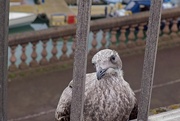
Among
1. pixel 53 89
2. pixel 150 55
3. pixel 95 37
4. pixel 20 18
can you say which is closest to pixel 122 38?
pixel 95 37

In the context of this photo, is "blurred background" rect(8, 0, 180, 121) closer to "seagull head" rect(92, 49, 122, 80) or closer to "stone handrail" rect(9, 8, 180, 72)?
"stone handrail" rect(9, 8, 180, 72)

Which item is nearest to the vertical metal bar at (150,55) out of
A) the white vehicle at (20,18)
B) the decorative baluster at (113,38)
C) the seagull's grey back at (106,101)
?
the seagull's grey back at (106,101)

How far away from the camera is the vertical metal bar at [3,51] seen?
159 centimetres

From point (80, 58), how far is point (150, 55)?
238mm

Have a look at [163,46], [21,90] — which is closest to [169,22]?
[163,46]

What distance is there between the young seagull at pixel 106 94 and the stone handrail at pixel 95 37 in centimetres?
538

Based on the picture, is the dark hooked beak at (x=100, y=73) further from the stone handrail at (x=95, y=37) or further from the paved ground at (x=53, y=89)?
the stone handrail at (x=95, y=37)

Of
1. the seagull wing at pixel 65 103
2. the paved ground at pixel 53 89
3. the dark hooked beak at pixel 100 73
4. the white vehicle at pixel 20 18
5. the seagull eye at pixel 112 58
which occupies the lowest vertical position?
the paved ground at pixel 53 89

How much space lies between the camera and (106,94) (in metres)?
2.39

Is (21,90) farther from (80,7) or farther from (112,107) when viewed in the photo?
(80,7)

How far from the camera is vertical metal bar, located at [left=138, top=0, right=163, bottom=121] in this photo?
168 centimetres

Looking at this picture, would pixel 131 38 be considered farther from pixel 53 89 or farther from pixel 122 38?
pixel 53 89

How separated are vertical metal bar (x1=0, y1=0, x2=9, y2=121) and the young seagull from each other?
68 centimetres

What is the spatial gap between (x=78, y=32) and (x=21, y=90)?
651cm
